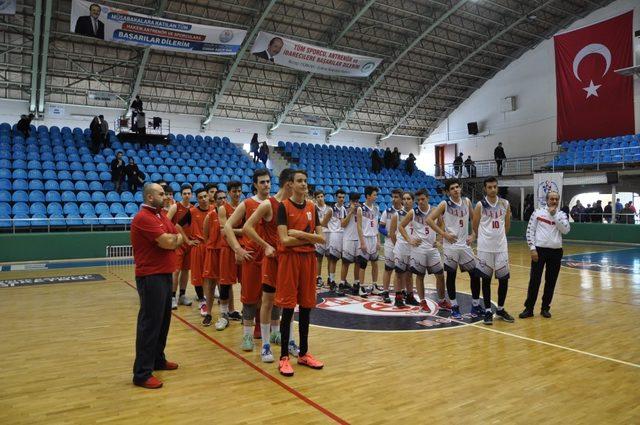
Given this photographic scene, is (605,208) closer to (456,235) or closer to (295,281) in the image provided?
(456,235)

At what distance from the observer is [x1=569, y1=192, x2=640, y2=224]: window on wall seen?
19297mm

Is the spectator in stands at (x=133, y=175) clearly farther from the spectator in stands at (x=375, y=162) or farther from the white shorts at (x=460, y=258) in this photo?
the spectator in stands at (x=375, y=162)

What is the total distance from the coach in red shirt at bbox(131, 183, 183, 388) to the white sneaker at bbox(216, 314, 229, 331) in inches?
72.3

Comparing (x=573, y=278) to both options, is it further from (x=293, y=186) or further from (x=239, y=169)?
(x=239, y=169)

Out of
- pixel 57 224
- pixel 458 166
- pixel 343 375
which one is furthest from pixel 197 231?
pixel 458 166

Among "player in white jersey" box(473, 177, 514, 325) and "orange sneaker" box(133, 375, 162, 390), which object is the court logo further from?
"orange sneaker" box(133, 375, 162, 390)

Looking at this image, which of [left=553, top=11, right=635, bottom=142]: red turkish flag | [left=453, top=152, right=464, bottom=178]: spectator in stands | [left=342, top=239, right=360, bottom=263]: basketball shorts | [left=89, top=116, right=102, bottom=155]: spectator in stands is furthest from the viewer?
[left=453, top=152, right=464, bottom=178]: spectator in stands

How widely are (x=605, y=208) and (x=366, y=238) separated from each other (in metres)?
17.1

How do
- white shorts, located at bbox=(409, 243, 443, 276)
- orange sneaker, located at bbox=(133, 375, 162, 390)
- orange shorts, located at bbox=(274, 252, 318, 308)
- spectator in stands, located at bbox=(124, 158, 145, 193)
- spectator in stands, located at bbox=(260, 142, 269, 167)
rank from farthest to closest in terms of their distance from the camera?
spectator in stands, located at bbox=(260, 142, 269, 167)
spectator in stands, located at bbox=(124, 158, 145, 193)
white shorts, located at bbox=(409, 243, 443, 276)
orange shorts, located at bbox=(274, 252, 318, 308)
orange sneaker, located at bbox=(133, 375, 162, 390)

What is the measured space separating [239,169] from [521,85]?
16.4 metres

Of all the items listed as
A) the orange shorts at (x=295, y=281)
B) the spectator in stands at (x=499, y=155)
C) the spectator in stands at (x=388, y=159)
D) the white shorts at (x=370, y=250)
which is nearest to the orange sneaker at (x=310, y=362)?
the orange shorts at (x=295, y=281)

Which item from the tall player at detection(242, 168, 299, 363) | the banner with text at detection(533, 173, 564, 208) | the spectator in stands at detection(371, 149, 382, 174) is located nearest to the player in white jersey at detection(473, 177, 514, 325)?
the tall player at detection(242, 168, 299, 363)

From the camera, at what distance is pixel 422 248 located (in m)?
6.79

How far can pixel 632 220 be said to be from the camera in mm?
19172
